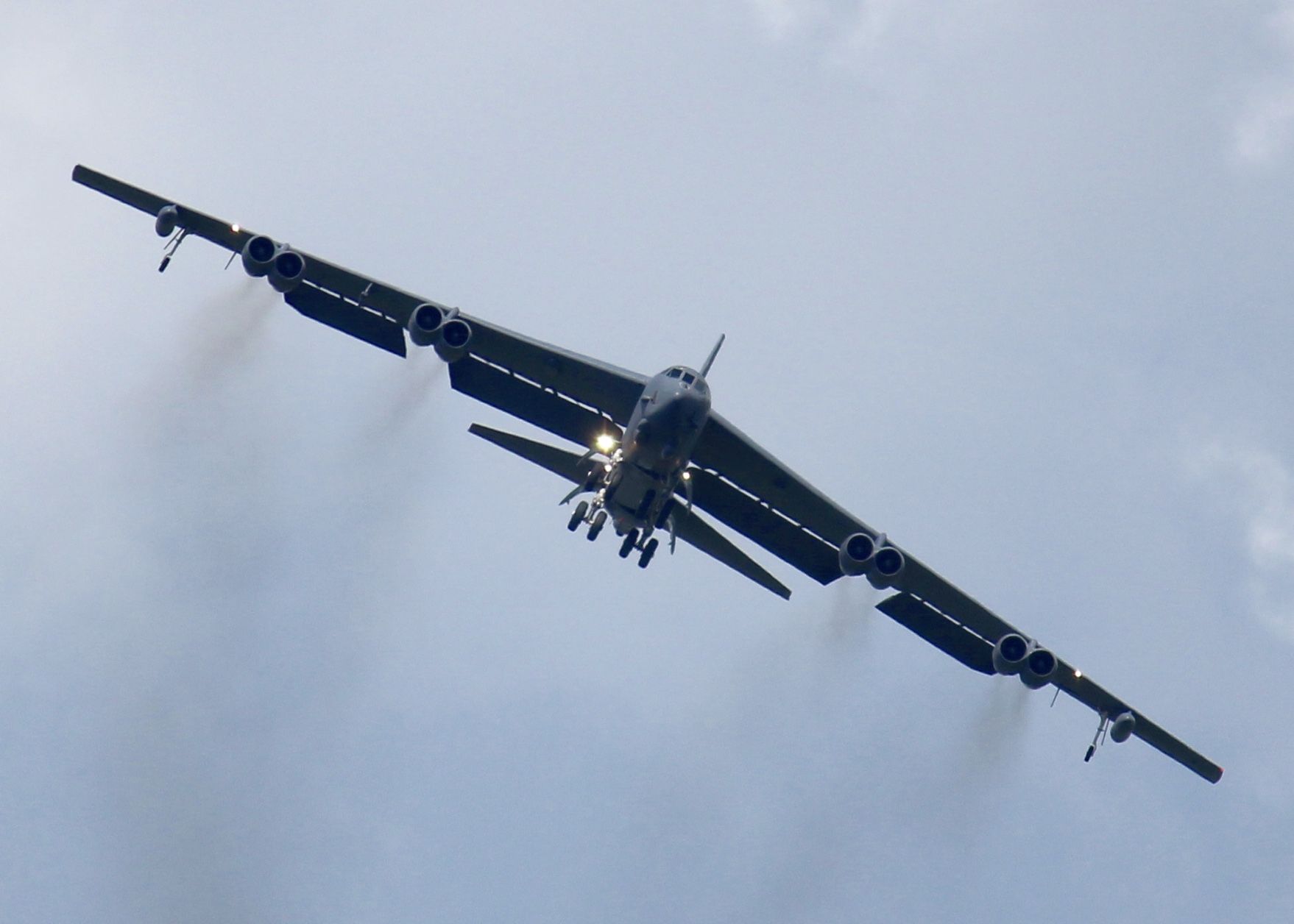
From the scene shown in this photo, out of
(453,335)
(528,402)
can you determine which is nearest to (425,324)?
(453,335)

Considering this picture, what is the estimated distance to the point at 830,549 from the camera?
1795 inches

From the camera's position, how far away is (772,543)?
1800 inches

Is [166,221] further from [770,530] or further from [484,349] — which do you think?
[770,530]

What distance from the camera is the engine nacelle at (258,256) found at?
4094 cm

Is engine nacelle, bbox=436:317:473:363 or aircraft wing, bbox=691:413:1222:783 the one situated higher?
aircraft wing, bbox=691:413:1222:783

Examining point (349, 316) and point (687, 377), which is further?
point (349, 316)

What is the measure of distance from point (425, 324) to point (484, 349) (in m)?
2.43

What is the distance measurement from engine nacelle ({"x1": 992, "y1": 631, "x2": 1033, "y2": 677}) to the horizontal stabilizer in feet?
17.5

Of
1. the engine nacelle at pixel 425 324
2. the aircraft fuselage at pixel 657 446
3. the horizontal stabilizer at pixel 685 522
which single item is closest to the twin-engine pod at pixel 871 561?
the horizontal stabilizer at pixel 685 522

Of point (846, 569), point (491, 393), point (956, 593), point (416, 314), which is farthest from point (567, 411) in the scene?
point (956, 593)

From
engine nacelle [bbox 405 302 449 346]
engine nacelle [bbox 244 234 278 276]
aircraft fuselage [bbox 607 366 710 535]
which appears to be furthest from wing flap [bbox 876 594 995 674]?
engine nacelle [bbox 244 234 278 276]

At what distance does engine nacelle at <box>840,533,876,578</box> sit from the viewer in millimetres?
42812

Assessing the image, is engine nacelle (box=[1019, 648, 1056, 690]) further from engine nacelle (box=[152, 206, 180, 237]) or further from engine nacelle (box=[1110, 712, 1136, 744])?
engine nacelle (box=[152, 206, 180, 237])

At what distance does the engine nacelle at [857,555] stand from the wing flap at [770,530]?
7.38 feet
